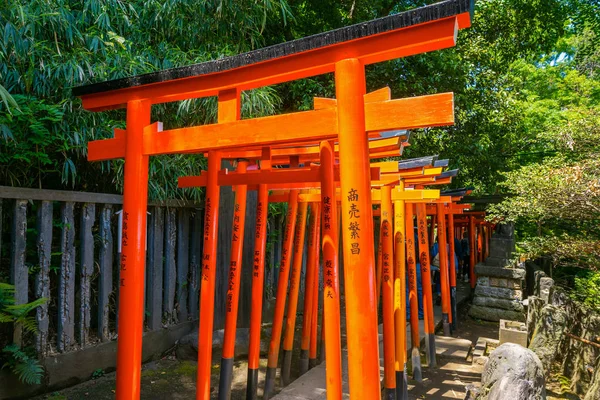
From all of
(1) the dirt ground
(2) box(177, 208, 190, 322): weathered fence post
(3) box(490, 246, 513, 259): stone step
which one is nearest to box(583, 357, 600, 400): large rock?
(1) the dirt ground

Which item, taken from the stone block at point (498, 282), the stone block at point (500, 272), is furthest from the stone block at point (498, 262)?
the stone block at point (498, 282)

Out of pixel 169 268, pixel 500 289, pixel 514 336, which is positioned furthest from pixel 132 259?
pixel 500 289

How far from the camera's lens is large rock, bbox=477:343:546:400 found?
279 cm

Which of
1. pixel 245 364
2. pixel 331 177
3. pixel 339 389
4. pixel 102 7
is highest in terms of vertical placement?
pixel 102 7

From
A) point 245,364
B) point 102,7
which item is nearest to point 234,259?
point 245,364

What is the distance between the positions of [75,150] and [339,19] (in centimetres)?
588

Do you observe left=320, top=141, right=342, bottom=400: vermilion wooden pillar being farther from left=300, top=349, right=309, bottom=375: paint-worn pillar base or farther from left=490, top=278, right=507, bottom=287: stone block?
left=490, top=278, right=507, bottom=287: stone block

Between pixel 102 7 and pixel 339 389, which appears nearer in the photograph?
pixel 339 389

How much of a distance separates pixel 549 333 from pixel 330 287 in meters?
4.83

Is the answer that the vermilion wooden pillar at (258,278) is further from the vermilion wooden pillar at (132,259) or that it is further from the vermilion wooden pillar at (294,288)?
the vermilion wooden pillar at (132,259)

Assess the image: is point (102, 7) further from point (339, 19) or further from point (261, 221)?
point (339, 19)

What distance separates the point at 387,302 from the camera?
15.0ft

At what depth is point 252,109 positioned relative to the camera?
Answer: 6.14m

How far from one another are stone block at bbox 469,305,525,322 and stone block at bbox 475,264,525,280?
752mm
